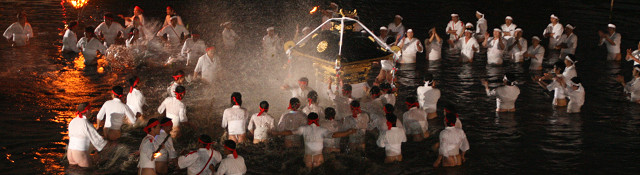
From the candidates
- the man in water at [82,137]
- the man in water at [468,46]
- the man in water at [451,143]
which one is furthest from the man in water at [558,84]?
the man in water at [82,137]

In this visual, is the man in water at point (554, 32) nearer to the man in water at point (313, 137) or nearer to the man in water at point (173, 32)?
the man in water at point (173, 32)

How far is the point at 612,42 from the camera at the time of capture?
18.7m

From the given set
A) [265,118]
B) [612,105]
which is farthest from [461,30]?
[265,118]

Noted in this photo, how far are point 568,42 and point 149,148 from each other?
14.2 m

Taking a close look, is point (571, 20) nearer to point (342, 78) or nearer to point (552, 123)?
point (552, 123)

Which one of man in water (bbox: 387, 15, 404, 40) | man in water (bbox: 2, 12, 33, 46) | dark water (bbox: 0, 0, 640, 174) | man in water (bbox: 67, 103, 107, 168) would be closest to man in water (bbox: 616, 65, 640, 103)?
dark water (bbox: 0, 0, 640, 174)

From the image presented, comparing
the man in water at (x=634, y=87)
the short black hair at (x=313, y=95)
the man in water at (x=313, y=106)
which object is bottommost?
the man in water at (x=313, y=106)

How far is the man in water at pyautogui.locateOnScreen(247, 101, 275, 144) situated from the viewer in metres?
11.2

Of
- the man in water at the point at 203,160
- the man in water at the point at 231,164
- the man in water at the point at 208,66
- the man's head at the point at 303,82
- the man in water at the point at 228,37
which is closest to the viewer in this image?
the man in water at the point at 231,164

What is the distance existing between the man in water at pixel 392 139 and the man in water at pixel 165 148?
341 cm

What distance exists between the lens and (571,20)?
25.9m

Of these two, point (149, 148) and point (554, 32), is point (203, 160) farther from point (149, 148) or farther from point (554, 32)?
point (554, 32)

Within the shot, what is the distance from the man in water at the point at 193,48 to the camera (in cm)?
1719

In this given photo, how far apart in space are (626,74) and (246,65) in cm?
1063
